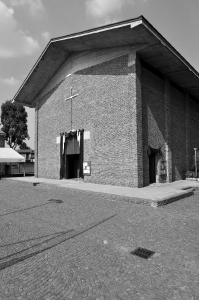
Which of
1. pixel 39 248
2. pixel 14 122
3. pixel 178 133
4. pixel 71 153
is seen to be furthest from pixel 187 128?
pixel 14 122

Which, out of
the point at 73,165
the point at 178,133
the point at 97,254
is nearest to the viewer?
the point at 97,254

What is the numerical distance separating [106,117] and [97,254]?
11.3m

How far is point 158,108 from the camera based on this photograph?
52.0 ft

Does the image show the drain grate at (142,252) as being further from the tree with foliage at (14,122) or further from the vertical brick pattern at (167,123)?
the tree with foliage at (14,122)

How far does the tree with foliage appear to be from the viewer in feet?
152

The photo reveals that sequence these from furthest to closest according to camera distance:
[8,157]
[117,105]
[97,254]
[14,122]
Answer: [14,122] < [8,157] < [117,105] < [97,254]

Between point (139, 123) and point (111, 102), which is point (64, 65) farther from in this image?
point (139, 123)

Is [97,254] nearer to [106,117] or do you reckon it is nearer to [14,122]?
[106,117]

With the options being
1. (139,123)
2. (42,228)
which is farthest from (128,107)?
(42,228)

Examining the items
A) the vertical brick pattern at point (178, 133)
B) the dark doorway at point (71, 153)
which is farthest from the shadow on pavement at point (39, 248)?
the vertical brick pattern at point (178, 133)

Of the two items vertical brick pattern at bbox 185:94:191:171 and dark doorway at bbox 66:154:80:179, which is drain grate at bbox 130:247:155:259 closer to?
dark doorway at bbox 66:154:80:179

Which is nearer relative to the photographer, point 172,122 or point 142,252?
point 142,252

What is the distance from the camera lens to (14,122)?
1820 inches

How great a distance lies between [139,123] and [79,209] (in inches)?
274
